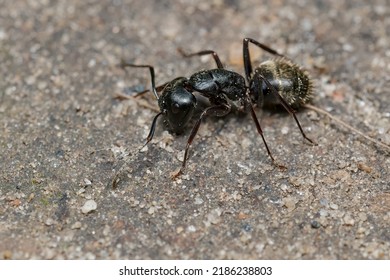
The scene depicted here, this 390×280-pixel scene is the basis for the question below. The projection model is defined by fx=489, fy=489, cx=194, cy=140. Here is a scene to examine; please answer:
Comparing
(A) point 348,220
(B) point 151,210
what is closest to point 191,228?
(B) point 151,210

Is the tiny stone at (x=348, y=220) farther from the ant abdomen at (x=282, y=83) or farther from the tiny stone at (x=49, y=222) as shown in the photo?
the tiny stone at (x=49, y=222)

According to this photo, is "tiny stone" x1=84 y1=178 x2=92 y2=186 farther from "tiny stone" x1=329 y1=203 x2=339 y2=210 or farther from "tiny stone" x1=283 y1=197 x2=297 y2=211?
"tiny stone" x1=329 y1=203 x2=339 y2=210

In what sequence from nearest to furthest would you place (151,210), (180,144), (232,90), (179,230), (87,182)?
(179,230) → (151,210) → (87,182) → (180,144) → (232,90)

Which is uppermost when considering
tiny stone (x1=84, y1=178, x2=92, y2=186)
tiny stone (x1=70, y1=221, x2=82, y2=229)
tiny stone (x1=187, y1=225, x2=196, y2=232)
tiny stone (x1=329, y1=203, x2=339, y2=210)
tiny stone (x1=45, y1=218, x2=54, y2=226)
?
tiny stone (x1=329, y1=203, x2=339, y2=210)

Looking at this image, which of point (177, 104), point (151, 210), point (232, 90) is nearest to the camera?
point (151, 210)

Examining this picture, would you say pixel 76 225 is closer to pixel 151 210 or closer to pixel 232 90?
pixel 151 210

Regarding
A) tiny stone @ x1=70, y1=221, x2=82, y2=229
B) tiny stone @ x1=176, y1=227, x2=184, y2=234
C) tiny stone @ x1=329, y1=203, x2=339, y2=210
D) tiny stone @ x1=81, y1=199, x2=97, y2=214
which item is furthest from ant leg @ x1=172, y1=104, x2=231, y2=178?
tiny stone @ x1=329, y1=203, x2=339, y2=210
